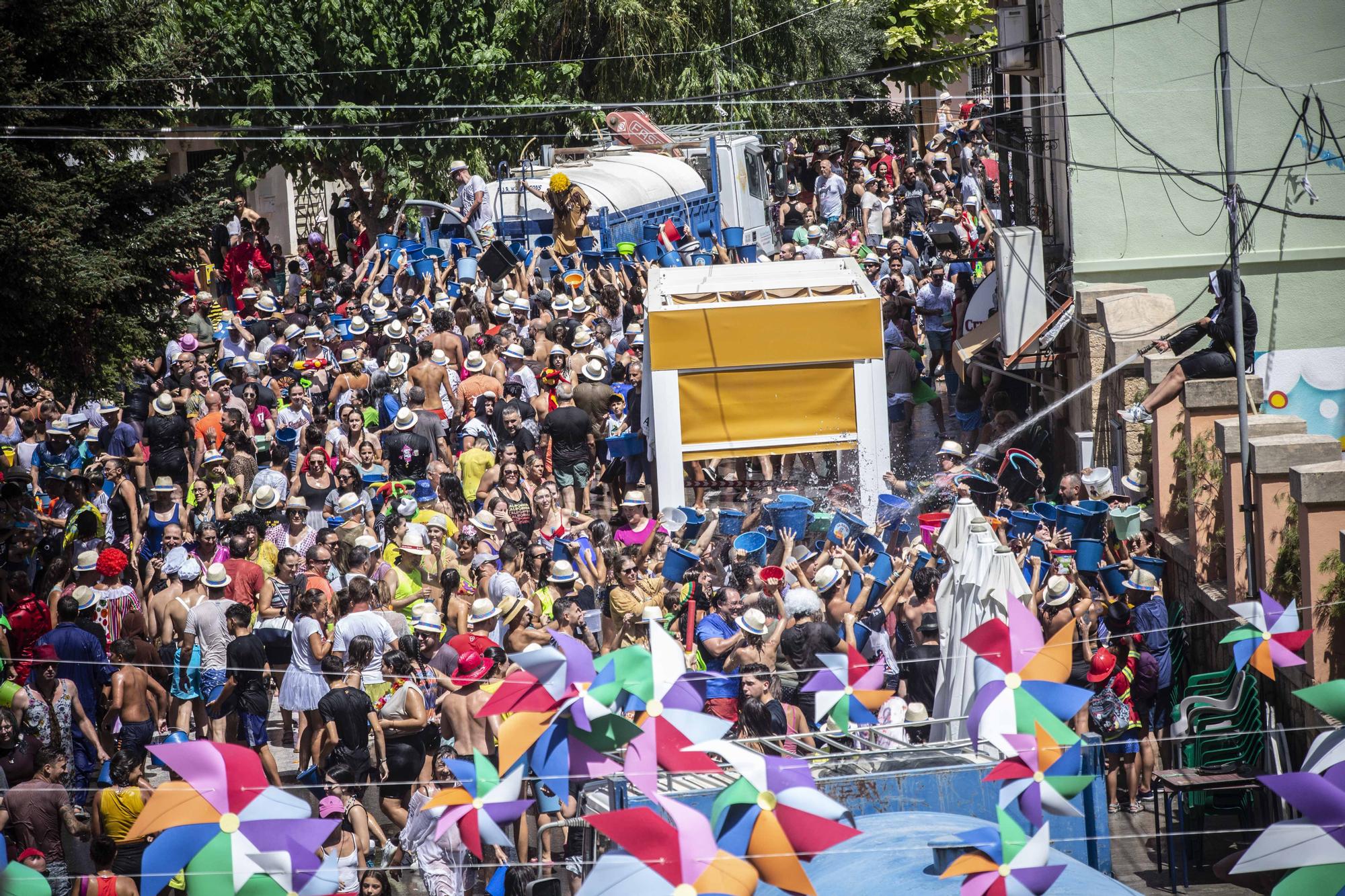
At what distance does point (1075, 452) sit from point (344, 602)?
8.66 metres

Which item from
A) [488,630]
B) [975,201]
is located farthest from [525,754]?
[975,201]

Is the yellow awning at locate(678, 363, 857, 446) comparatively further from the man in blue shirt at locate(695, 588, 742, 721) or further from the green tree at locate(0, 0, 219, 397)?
the green tree at locate(0, 0, 219, 397)

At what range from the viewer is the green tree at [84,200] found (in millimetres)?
13688

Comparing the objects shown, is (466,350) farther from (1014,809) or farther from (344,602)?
(1014,809)

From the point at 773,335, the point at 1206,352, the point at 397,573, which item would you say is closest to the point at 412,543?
the point at 397,573

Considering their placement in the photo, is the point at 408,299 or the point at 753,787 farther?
the point at 408,299

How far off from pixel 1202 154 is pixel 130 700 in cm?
1274

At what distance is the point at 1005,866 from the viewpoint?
7.11 metres

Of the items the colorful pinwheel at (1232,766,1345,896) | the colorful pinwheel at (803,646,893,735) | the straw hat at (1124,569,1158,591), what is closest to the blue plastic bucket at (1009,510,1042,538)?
the straw hat at (1124,569,1158,591)

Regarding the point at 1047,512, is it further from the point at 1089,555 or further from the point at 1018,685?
the point at 1018,685

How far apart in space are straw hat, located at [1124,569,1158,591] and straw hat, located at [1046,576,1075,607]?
479 millimetres

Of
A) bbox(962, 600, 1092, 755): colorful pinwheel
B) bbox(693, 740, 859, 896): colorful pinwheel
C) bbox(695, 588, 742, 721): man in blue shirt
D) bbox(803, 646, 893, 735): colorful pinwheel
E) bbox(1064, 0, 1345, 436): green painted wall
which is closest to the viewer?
bbox(693, 740, 859, 896): colorful pinwheel

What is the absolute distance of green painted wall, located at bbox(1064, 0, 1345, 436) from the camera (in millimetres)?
17172

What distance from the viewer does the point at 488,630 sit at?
1122 centimetres
